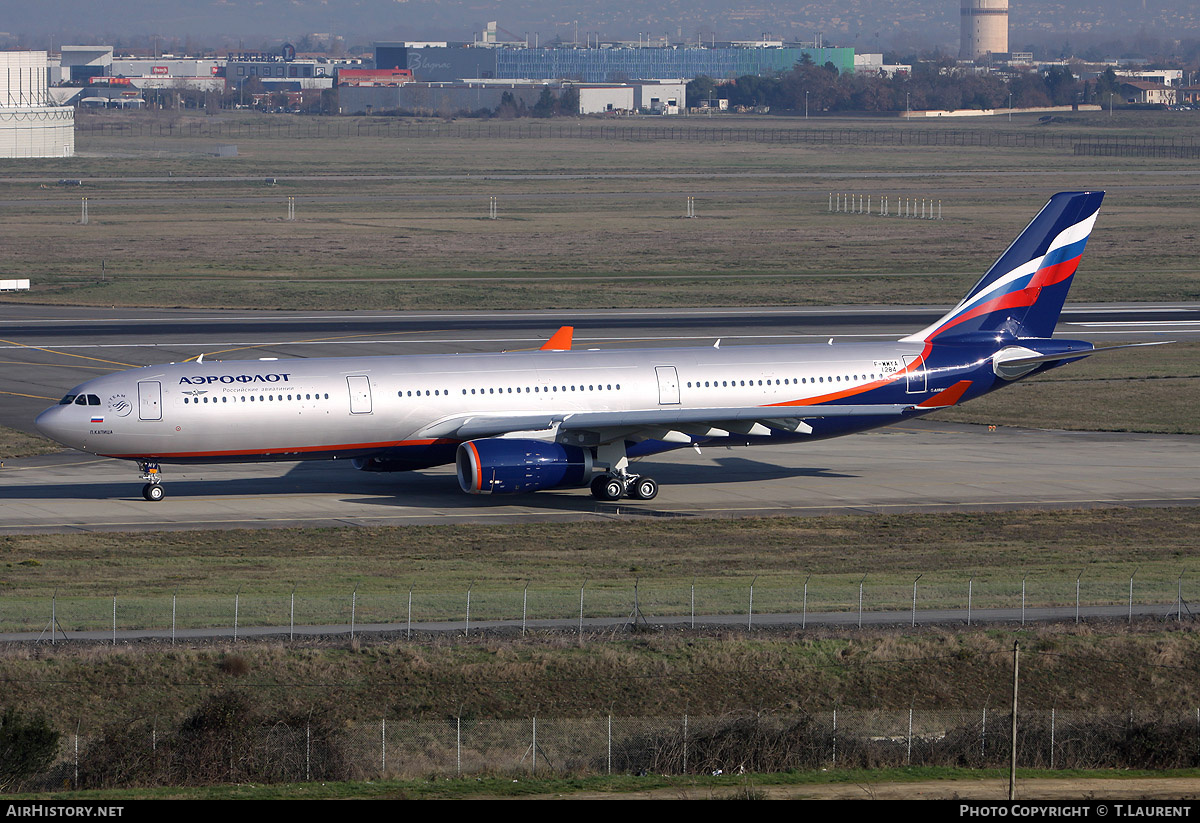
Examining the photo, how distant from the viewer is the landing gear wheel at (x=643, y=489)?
54188mm

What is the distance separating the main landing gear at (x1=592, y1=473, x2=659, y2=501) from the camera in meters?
53.8

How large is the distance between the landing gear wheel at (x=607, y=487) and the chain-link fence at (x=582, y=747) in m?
18.6

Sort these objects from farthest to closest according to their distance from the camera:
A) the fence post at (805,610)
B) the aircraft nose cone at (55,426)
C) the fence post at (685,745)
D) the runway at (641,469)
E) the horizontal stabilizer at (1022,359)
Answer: the horizontal stabilizer at (1022,359) < the runway at (641,469) < the aircraft nose cone at (55,426) < the fence post at (805,610) < the fence post at (685,745)

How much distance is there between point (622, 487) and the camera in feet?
177

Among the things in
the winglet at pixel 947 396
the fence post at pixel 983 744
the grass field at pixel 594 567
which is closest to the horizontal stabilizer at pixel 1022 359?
the winglet at pixel 947 396

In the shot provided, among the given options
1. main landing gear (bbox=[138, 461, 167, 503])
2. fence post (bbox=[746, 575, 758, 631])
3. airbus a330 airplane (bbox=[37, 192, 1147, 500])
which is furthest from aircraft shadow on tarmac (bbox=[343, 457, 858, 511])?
fence post (bbox=[746, 575, 758, 631])

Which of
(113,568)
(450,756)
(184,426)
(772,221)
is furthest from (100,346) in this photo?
(772,221)

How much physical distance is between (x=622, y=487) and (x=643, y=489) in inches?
31.3

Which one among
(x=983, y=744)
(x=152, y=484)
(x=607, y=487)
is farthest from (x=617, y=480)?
(x=983, y=744)

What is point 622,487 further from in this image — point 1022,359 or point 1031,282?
point 1031,282

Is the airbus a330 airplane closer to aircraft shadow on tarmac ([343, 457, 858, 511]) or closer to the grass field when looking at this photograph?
aircraft shadow on tarmac ([343, 457, 858, 511])

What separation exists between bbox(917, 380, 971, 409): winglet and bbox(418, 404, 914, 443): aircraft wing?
3.45m

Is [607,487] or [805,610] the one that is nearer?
[805,610]

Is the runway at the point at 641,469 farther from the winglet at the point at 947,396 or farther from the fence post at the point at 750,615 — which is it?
the fence post at the point at 750,615
